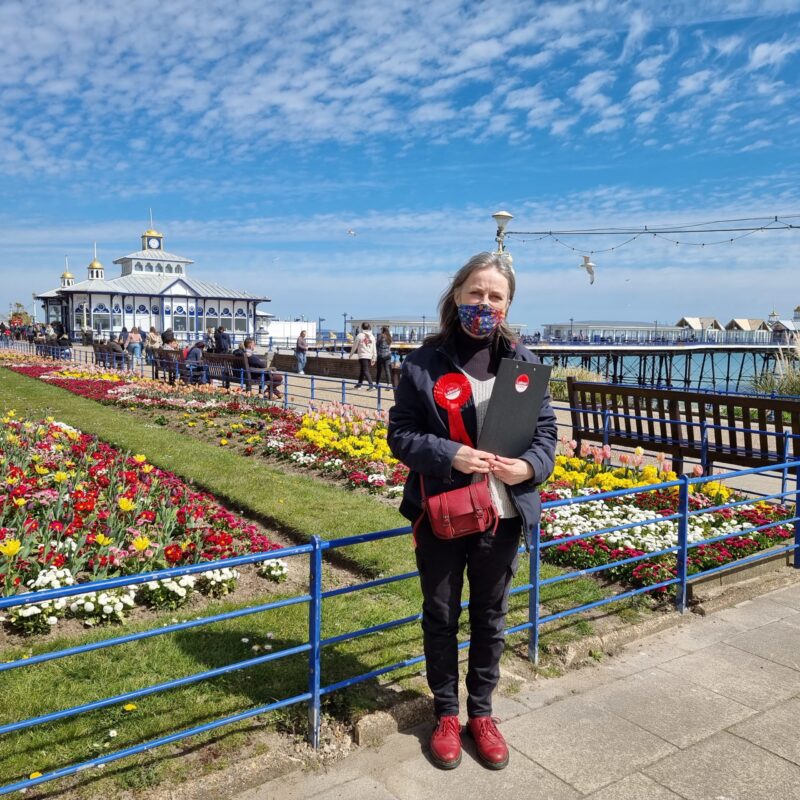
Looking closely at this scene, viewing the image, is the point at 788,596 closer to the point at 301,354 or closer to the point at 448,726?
the point at 448,726

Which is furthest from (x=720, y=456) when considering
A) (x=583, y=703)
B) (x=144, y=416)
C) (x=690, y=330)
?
(x=690, y=330)

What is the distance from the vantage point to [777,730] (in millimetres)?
3496

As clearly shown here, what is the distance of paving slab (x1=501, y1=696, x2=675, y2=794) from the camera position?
3.15 m

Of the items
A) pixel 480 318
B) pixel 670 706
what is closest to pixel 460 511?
pixel 480 318

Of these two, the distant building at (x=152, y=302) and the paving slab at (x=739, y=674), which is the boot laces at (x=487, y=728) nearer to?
the paving slab at (x=739, y=674)

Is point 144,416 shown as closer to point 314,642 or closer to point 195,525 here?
point 195,525

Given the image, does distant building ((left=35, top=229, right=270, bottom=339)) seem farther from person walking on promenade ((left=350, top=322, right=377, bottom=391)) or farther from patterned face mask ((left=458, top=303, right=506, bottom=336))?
patterned face mask ((left=458, top=303, right=506, bottom=336))

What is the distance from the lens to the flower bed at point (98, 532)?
15.4 feet

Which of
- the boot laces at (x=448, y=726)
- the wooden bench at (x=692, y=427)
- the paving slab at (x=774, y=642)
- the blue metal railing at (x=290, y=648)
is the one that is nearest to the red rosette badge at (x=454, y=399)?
the blue metal railing at (x=290, y=648)

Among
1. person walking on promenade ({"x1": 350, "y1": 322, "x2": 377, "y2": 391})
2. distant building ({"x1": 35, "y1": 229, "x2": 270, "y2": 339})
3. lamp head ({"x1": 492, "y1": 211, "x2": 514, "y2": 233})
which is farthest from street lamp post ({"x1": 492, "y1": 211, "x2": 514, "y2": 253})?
distant building ({"x1": 35, "y1": 229, "x2": 270, "y2": 339})

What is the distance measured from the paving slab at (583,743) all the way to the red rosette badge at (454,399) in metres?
1.46

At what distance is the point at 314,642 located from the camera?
3312 millimetres

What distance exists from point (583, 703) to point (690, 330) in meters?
99.1

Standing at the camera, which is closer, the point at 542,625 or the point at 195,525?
the point at 542,625
